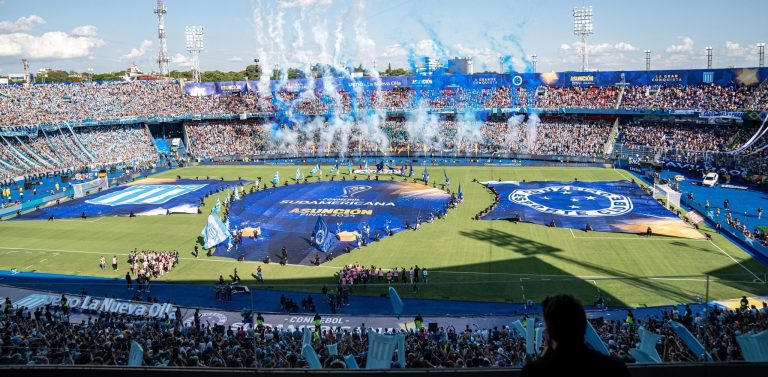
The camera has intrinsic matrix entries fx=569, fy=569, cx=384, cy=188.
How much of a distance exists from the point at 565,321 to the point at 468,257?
32.8m

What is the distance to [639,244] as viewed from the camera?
37844 millimetres

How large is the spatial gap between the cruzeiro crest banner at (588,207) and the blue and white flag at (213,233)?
2033 centimetres

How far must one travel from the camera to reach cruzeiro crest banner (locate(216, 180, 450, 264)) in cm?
3947

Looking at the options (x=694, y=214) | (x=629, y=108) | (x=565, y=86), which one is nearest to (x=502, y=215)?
(x=694, y=214)

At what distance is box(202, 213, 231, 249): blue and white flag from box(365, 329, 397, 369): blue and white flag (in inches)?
1268

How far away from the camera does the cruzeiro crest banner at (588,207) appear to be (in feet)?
138

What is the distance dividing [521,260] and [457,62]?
81483 mm

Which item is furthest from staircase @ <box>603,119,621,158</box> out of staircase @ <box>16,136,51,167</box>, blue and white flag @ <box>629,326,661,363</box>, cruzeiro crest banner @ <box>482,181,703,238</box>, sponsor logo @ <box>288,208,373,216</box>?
staircase @ <box>16,136,51,167</box>

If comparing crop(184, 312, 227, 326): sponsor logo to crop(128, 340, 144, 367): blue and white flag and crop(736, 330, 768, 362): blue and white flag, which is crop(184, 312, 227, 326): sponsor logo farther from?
crop(736, 330, 768, 362): blue and white flag

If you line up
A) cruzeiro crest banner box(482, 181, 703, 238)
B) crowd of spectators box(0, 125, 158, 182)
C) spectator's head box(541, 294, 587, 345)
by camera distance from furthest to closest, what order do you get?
crowd of spectators box(0, 125, 158, 182)
cruzeiro crest banner box(482, 181, 703, 238)
spectator's head box(541, 294, 587, 345)

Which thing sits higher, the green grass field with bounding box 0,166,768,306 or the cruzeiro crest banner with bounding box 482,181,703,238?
the cruzeiro crest banner with bounding box 482,181,703,238

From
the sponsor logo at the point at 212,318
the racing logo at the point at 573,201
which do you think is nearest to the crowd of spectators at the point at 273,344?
the sponsor logo at the point at 212,318

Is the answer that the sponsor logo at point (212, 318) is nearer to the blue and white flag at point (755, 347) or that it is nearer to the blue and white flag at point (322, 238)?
the blue and white flag at point (322, 238)

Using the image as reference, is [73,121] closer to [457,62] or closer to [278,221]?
[278,221]
